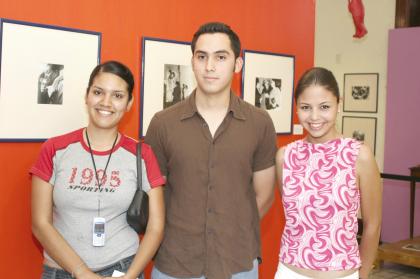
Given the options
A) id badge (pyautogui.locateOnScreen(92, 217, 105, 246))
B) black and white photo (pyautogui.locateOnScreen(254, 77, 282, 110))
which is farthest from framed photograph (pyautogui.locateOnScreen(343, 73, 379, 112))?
id badge (pyautogui.locateOnScreen(92, 217, 105, 246))

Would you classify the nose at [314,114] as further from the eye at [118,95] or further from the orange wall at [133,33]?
the orange wall at [133,33]

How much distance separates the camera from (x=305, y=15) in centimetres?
469

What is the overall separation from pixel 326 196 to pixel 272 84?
2.13m

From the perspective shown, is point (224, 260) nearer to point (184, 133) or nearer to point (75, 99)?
point (184, 133)

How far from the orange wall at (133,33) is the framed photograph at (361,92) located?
12.2 feet

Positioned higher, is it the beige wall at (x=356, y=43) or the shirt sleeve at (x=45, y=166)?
the beige wall at (x=356, y=43)

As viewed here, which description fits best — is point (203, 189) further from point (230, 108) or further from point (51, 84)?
point (51, 84)

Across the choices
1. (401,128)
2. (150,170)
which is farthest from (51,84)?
(401,128)

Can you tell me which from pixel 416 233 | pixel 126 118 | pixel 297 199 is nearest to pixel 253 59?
pixel 126 118

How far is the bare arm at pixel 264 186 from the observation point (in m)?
2.84

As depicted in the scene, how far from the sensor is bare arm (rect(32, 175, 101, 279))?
7.75ft

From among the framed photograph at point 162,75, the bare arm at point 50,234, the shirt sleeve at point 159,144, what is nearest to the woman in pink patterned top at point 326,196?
the shirt sleeve at point 159,144

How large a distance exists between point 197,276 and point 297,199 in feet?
2.04

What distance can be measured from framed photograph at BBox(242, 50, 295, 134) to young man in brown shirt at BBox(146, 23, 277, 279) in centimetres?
150
